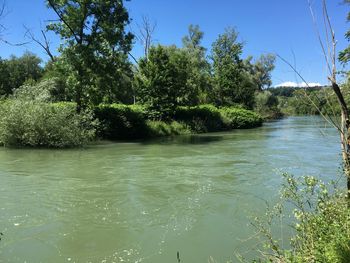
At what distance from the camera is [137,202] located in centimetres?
1023

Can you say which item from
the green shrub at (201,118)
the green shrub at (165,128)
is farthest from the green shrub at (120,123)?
the green shrub at (201,118)

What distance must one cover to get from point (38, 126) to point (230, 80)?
1295 inches

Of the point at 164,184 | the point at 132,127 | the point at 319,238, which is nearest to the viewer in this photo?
the point at 319,238

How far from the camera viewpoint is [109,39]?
86.1 ft

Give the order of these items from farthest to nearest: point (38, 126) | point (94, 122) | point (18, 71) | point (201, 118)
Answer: point (18, 71)
point (201, 118)
point (94, 122)
point (38, 126)

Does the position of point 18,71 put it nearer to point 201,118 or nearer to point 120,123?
point 201,118

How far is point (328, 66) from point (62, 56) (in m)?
23.6

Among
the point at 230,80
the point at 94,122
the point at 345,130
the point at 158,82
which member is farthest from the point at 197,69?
the point at 345,130

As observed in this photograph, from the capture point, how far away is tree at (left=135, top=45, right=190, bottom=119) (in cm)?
3303

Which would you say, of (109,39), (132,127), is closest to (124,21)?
(109,39)

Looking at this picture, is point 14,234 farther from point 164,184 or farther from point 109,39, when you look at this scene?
point 109,39

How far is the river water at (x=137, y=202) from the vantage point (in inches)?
277

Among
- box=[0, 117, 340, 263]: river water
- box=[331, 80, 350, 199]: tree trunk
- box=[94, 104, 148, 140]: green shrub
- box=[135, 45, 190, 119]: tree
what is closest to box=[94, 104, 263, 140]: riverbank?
box=[94, 104, 148, 140]: green shrub

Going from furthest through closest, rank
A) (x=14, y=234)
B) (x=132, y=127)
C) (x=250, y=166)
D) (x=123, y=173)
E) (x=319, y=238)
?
(x=132, y=127) → (x=250, y=166) → (x=123, y=173) → (x=14, y=234) → (x=319, y=238)
